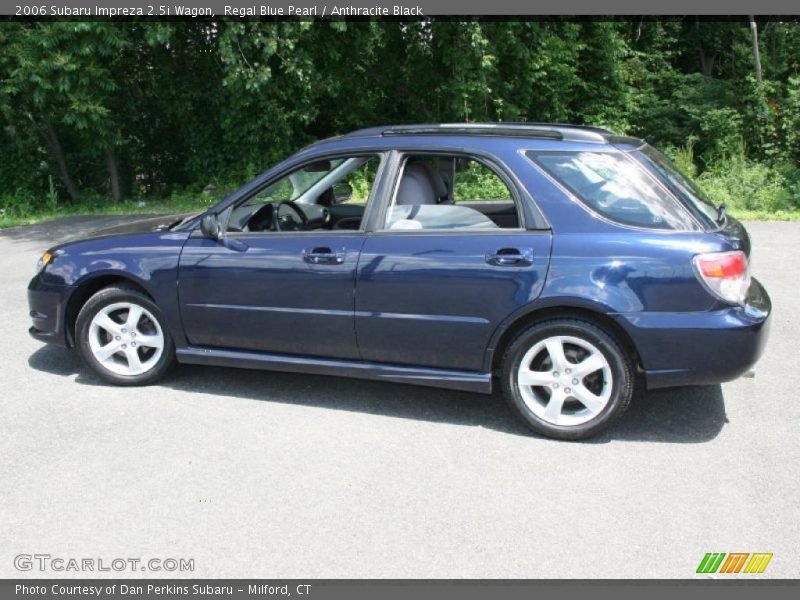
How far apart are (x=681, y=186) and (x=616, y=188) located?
0.44m

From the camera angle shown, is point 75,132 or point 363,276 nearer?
point 363,276

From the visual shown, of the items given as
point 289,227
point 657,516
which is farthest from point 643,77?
point 657,516

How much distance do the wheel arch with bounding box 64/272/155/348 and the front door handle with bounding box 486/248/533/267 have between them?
2304mm

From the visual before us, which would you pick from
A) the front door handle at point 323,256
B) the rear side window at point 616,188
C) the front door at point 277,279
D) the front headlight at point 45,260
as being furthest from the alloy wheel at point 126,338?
the rear side window at point 616,188

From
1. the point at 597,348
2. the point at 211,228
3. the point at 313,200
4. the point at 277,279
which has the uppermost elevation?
the point at 313,200

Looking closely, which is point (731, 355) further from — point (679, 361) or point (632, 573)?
point (632, 573)

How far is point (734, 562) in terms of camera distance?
3.21m

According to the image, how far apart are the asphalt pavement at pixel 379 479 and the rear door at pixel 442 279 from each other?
49 cm

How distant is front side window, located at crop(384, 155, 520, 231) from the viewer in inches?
183

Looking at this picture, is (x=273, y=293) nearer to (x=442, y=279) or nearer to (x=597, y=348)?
(x=442, y=279)

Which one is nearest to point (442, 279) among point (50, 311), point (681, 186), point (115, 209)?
point (681, 186)

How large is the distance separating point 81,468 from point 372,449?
59.9 inches

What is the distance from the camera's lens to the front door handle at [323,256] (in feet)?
15.3

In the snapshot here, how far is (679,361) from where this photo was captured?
4168 mm
